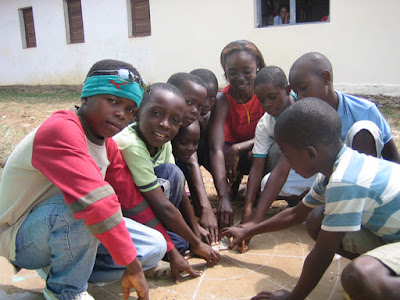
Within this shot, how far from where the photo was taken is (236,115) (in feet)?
10.2

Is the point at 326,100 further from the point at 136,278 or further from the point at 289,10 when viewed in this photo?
the point at 289,10

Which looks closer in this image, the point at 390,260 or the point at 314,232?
the point at 390,260

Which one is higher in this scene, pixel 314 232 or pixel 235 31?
pixel 235 31

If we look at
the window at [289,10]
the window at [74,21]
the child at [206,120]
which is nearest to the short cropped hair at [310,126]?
the child at [206,120]

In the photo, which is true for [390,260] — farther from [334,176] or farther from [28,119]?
[28,119]

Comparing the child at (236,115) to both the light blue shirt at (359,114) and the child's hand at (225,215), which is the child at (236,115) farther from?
the light blue shirt at (359,114)

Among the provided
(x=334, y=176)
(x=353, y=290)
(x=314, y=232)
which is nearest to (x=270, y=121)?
(x=314, y=232)

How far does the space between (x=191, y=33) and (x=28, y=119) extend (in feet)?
13.1

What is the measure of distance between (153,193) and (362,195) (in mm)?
1013

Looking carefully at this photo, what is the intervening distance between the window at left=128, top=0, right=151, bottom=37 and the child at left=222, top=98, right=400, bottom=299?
333 inches

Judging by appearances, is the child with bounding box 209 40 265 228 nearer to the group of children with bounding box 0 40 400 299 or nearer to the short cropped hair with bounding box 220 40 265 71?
the short cropped hair with bounding box 220 40 265 71

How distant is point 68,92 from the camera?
980 cm

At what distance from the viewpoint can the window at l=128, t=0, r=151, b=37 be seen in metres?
9.42

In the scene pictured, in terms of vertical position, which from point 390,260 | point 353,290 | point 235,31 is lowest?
point 353,290
